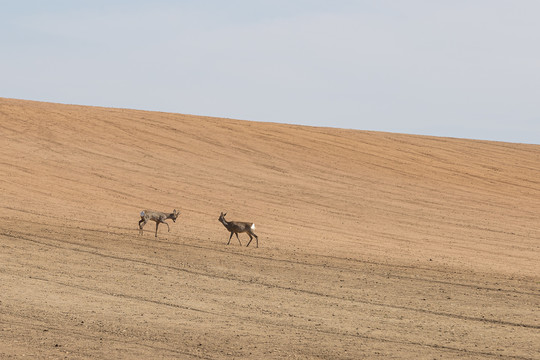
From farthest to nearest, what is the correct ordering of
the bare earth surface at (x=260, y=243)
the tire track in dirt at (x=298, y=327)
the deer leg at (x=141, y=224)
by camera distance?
the deer leg at (x=141, y=224)
the bare earth surface at (x=260, y=243)
the tire track in dirt at (x=298, y=327)

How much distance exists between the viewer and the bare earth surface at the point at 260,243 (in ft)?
42.1

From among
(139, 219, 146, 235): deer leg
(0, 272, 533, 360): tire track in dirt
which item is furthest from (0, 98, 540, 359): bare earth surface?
(139, 219, 146, 235): deer leg

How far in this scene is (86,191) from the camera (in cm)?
3033

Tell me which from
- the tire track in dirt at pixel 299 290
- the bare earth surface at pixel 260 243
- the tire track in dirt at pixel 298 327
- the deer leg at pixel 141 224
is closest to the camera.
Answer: the tire track in dirt at pixel 298 327

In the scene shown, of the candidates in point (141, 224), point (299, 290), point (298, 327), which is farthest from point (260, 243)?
point (298, 327)

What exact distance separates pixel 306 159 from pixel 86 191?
1334 cm

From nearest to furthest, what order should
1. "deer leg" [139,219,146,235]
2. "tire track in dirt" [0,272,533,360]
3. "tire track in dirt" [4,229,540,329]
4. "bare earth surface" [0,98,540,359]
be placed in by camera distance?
"tire track in dirt" [0,272,533,360] → "bare earth surface" [0,98,540,359] → "tire track in dirt" [4,229,540,329] → "deer leg" [139,219,146,235]

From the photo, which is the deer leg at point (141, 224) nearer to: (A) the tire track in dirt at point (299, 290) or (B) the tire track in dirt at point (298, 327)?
(A) the tire track in dirt at point (299, 290)

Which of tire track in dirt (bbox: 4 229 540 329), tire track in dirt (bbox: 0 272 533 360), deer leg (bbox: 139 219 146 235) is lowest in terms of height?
tire track in dirt (bbox: 0 272 533 360)

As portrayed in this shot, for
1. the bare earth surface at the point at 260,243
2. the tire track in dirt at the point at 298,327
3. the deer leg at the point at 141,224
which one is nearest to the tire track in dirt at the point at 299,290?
the bare earth surface at the point at 260,243

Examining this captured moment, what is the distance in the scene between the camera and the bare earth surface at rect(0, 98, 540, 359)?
42.1 ft

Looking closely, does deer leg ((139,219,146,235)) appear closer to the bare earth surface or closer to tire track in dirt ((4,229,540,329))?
the bare earth surface

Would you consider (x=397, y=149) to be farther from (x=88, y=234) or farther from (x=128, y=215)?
(x=88, y=234)

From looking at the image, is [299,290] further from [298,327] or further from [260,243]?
[260,243]
